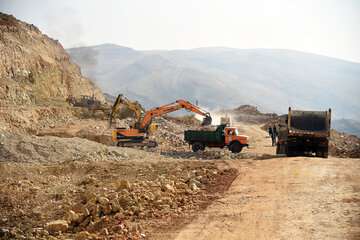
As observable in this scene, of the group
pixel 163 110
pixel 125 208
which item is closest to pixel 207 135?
pixel 163 110

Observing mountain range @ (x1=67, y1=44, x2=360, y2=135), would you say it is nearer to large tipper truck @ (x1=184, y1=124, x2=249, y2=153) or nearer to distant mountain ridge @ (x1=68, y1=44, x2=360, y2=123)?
distant mountain ridge @ (x1=68, y1=44, x2=360, y2=123)

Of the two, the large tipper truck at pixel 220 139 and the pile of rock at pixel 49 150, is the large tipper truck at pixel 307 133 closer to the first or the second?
the large tipper truck at pixel 220 139

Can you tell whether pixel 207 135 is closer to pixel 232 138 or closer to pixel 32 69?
pixel 232 138

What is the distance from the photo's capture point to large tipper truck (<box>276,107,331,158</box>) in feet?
61.1

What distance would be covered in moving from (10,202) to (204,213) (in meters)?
5.83

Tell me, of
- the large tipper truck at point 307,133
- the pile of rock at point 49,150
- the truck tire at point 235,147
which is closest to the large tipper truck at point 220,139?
the truck tire at point 235,147

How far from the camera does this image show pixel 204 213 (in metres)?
9.38

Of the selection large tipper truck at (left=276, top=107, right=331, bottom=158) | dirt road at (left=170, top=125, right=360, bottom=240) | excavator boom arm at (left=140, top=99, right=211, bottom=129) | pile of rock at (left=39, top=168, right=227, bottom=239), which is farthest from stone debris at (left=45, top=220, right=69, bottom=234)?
excavator boom arm at (left=140, top=99, right=211, bottom=129)

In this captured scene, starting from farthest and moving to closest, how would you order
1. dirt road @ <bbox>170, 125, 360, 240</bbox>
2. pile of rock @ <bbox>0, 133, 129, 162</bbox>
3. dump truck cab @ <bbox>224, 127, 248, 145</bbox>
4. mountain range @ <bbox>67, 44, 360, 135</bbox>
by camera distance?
mountain range @ <bbox>67, 44, 360, 135</bbox>
dump truck cab @ <bbox>224, 127, 248, 145</bbox>
pile of rock @ <bbox>0, 133, 129, 162</bbox>
dirt road @ <bbox>170, 125, 360, 240</bbox>

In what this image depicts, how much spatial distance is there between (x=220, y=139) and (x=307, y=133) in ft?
16.4

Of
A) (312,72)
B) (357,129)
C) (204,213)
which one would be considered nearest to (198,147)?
(204,213)

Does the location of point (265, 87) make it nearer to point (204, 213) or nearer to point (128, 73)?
point (128, 73)

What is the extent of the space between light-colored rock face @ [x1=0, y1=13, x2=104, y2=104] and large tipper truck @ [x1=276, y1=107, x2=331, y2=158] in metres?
22.5

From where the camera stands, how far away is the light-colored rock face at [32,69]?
36.0 m
